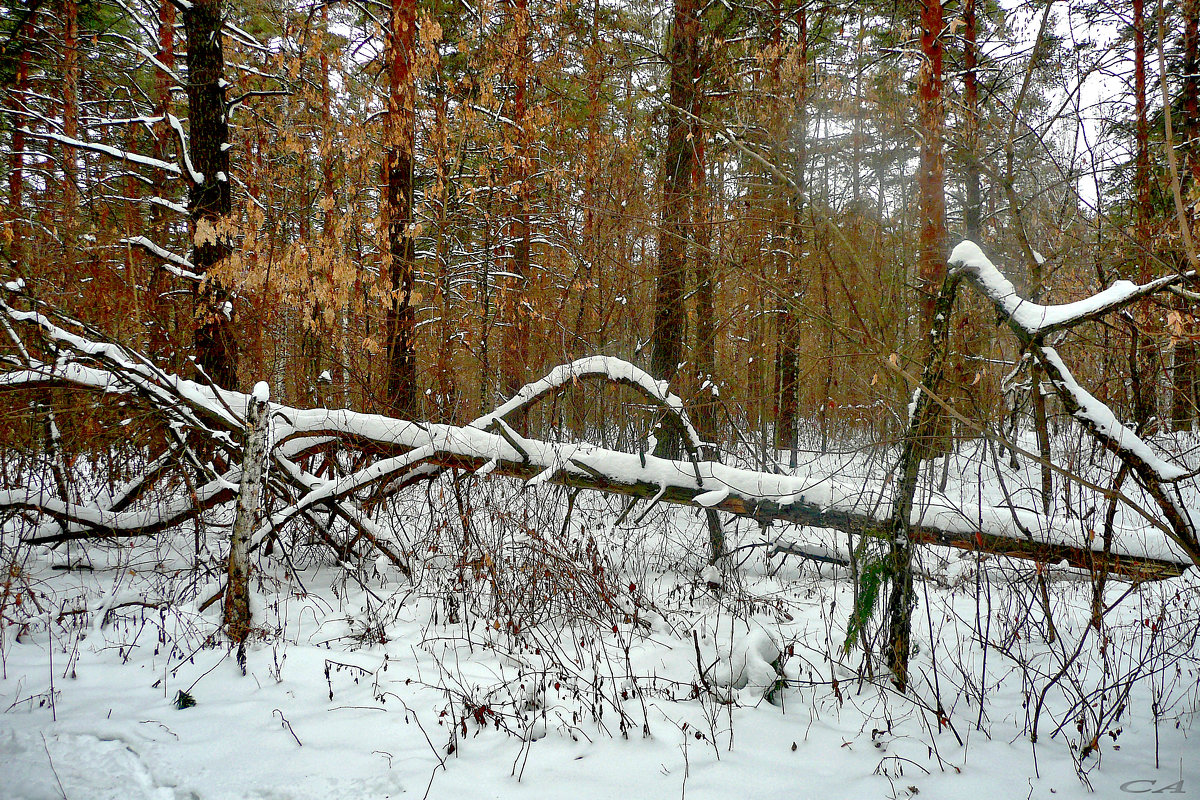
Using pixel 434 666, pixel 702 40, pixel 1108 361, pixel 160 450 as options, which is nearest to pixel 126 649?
pixel 434 666

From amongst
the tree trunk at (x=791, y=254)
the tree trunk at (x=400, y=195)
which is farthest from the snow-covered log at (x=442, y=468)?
the tree trunk at (x=400, y=195)

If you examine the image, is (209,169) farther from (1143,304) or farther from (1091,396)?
(1143,304)

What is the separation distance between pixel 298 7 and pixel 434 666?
28.8 ft

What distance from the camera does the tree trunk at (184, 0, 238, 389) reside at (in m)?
6.29

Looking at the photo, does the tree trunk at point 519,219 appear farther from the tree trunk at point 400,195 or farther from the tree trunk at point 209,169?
the tree trunk at point 209,169

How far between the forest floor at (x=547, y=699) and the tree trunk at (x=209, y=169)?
2735 millimetres

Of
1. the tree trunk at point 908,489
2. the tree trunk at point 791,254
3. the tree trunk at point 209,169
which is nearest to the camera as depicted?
the tree trunk at point 908,489

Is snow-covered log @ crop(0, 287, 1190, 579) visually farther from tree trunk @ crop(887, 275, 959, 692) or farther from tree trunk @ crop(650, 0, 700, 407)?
tree trunk @ crop(650, 0, 700, 407)

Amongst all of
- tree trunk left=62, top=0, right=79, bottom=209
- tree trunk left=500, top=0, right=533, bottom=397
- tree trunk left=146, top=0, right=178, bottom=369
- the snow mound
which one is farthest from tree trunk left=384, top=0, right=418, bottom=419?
the snow mound

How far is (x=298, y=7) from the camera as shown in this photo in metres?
7.95

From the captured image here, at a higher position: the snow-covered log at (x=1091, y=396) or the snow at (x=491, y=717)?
the snow-covered log at (x=1091, y=396)

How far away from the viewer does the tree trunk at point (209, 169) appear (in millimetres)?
6285

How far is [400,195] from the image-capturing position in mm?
7766

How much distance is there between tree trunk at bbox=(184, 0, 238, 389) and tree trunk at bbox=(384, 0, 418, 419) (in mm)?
1718
